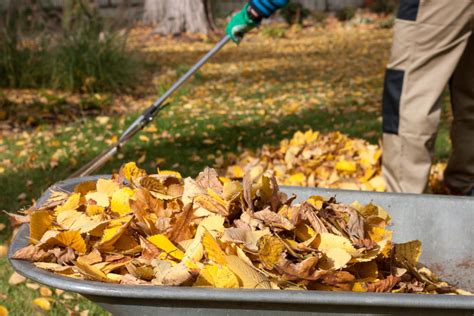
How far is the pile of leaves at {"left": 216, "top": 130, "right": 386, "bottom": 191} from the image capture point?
392 centimetres

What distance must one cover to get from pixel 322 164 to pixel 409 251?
230 centimetres

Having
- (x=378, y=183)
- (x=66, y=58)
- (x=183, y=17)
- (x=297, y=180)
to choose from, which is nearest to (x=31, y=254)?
(x=378, y=183)

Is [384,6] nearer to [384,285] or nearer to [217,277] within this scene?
[384,285]

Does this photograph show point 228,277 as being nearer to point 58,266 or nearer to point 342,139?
point 58,266

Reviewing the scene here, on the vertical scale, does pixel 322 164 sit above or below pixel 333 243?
below

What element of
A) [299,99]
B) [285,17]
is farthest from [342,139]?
[285,17]

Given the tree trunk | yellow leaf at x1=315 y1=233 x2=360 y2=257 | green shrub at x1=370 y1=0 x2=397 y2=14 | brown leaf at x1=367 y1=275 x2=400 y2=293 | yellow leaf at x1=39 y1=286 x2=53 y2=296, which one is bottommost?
green shrub at x1=370 y1=0 x2=397 y2=14

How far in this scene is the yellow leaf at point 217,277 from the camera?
1.54 metres

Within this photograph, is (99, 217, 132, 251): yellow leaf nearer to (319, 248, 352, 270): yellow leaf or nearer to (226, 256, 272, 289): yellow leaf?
(226, 256, 272, 289): yellow leaf

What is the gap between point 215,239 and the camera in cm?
165

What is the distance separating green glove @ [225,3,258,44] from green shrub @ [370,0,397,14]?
585 inches

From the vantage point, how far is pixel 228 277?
60.5 inches

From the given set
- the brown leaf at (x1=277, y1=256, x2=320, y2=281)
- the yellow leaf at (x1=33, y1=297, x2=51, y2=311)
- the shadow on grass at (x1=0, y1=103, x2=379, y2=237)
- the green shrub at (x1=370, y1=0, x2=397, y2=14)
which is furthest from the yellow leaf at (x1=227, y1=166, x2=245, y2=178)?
the green shrub at (x1=370, y1=0, x2=397, y2=14)

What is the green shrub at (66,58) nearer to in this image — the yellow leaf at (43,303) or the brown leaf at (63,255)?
the yellow leaf at (43,303)
